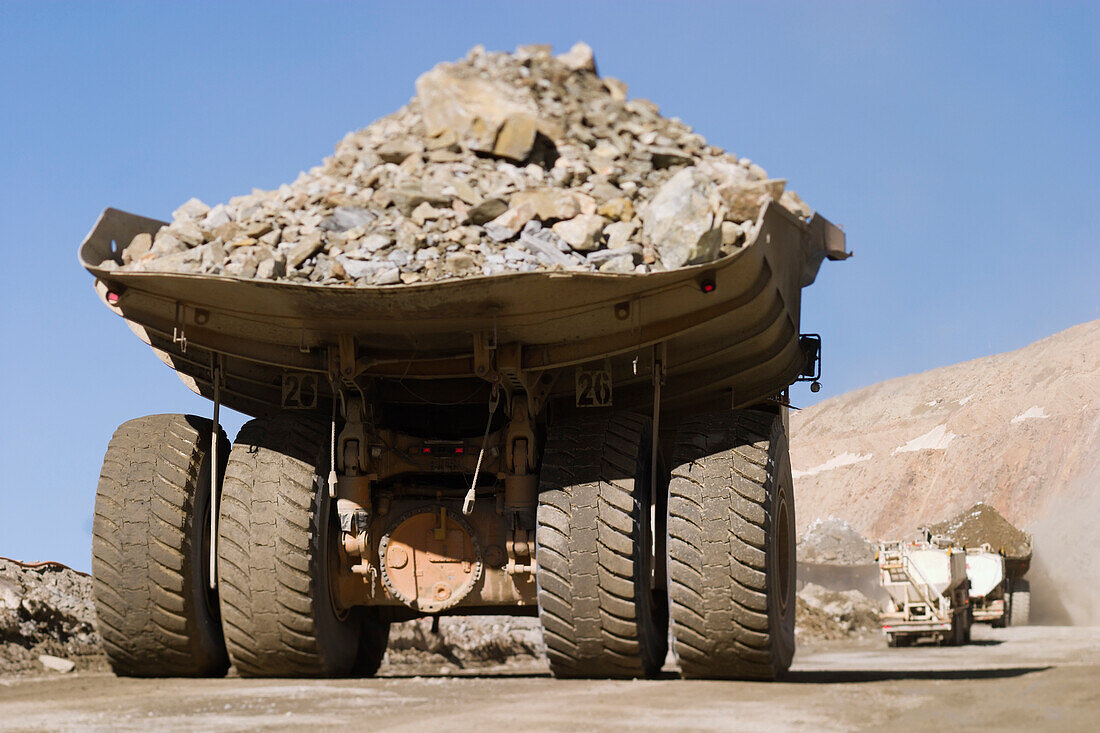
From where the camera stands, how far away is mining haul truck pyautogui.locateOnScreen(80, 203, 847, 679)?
300 inches

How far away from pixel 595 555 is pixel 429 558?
3.56ft

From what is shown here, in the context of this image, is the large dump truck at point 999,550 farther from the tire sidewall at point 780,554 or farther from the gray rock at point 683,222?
the gray rock at point 683,222

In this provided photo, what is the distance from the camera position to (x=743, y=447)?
786 centimetres

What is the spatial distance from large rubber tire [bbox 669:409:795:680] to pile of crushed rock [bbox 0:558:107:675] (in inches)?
170

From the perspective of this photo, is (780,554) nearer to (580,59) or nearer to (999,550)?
(580,59)

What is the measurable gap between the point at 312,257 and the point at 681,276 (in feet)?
6.96

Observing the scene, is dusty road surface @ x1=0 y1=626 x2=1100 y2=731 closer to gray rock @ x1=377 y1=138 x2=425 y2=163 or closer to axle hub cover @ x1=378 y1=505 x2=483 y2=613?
axle hub cover @ x1=378 y1=505 x2=483 y2=613

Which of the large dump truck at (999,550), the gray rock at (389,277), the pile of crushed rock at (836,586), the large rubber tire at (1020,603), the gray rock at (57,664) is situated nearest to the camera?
the gray rock at (389,277)

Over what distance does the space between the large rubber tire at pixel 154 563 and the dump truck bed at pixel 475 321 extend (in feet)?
2.36

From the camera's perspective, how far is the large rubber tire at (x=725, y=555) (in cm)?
760

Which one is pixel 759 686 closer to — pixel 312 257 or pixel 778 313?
pixel 778 313

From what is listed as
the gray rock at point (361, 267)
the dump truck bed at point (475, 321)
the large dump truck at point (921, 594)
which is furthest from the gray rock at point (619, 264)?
the large dump truck at point (921, 594)

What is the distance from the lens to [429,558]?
8.17 meters

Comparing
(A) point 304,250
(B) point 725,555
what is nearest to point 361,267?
(A) point 304,250
